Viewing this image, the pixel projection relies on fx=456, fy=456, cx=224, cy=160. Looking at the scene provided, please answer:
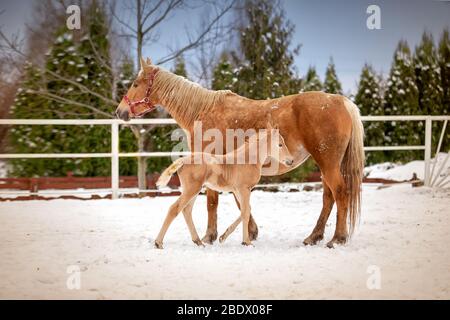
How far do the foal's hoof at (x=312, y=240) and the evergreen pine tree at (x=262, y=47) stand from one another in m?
6.19

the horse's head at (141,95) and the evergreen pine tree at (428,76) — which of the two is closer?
the horse's head at (141,95)

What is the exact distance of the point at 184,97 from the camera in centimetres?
472

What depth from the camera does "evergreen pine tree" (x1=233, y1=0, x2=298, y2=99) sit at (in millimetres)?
10383

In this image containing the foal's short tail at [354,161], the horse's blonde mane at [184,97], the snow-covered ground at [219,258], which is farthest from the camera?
the horse's blonde mane at [184,97]

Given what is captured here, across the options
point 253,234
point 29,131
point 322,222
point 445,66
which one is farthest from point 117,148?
point 445,66

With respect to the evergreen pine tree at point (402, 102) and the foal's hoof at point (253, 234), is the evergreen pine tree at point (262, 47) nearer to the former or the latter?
the evergreen pine tree at point (402, 102)

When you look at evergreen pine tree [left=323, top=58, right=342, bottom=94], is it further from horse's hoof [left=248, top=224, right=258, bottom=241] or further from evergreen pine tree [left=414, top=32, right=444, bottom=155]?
horse's hoof [left=248, top=224, right=258, bottom=241]

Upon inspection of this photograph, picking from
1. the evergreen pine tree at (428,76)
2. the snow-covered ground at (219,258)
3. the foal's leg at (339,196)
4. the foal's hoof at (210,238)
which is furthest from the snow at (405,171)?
the foal's hoof at (210,238)

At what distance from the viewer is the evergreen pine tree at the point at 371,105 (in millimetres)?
13453

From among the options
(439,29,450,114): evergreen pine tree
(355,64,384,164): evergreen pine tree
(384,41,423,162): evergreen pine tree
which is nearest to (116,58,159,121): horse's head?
(384,41,423,162): evergreen pine tree

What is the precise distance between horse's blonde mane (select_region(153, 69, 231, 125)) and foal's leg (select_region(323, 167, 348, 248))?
1.39 meters

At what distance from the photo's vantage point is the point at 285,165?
427 centimetres

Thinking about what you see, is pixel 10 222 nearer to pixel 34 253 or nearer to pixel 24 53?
pixel 34 253

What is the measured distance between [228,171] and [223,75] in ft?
22.6
